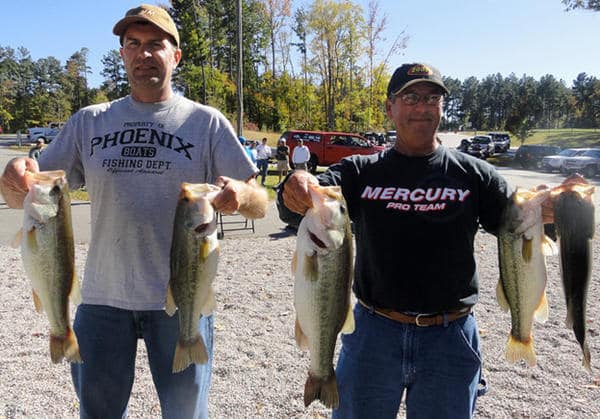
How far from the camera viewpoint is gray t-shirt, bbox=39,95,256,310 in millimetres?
2605

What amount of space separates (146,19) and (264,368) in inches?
150

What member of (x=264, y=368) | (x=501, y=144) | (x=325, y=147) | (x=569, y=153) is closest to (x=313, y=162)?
(x=325, y=147)

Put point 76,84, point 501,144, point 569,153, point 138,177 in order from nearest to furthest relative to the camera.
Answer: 1. point 138,177
2. point 569,153
3. point 501,144
4. point 76,84

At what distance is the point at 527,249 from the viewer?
2531mm

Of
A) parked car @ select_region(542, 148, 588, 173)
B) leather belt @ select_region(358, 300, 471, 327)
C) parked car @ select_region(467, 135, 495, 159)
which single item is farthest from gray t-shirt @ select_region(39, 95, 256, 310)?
parked car @ select_region(467, 135, 495, 159)

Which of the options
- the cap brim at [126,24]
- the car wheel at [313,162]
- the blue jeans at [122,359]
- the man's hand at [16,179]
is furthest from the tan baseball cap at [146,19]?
the car wheel at [313,162]

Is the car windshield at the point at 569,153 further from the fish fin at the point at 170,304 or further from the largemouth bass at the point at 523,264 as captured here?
the fish fin at the point at 170,304

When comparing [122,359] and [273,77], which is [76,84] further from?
[122,359]

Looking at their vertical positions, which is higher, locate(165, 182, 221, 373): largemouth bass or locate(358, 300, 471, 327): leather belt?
locate(165, 182, 221, 373): largemouth bass

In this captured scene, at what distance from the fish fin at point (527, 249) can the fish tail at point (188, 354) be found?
1863 millimetres

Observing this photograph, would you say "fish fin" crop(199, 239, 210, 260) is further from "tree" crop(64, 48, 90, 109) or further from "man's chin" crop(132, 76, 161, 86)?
"tree" crop(64, 48, 90, 109)

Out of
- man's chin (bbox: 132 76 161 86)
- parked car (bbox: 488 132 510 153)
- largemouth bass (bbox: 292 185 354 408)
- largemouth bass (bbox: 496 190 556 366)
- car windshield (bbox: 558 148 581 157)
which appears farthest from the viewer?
parked car (bbox: 488 132 510 153)

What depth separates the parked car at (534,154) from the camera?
35.9 m

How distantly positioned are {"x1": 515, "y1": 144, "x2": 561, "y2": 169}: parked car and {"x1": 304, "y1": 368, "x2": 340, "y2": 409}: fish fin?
3782cm
